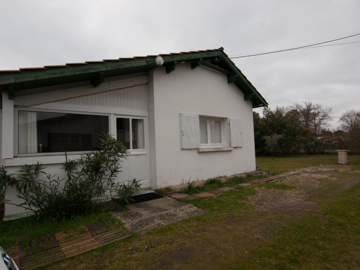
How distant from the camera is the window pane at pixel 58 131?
4035mm

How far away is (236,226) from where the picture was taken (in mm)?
3303

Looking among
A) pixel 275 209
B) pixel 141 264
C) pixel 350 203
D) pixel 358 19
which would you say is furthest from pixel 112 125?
pixel 358 19

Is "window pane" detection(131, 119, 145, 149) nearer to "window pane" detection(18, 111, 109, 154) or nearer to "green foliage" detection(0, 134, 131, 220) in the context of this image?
"window pane" detection(18, 111, 109, 154)

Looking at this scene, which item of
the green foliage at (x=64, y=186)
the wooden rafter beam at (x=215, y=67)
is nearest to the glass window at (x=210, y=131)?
the wooden rafter beam at (x=215, y=67)

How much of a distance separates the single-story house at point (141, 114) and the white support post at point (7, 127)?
0.6 inches

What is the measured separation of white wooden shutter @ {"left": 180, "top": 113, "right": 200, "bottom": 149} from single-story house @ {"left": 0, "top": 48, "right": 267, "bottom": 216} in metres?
0.03

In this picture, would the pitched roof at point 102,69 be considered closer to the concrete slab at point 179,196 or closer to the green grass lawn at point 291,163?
the concrete slab at point 179,196

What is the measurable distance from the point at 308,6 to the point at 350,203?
7.90 metres

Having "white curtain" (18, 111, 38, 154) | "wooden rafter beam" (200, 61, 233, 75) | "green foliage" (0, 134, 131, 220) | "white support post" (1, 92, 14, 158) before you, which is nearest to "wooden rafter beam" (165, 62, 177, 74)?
"wooden rafter beam" (200, 61, 233, 75)

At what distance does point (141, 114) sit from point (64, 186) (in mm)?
2819

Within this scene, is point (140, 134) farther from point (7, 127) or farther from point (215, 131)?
point (215, 131)

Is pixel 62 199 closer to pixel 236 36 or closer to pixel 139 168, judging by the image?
pixel 139 168

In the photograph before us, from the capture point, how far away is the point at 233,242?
2.76 meters

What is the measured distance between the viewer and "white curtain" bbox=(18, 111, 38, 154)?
396 cm
